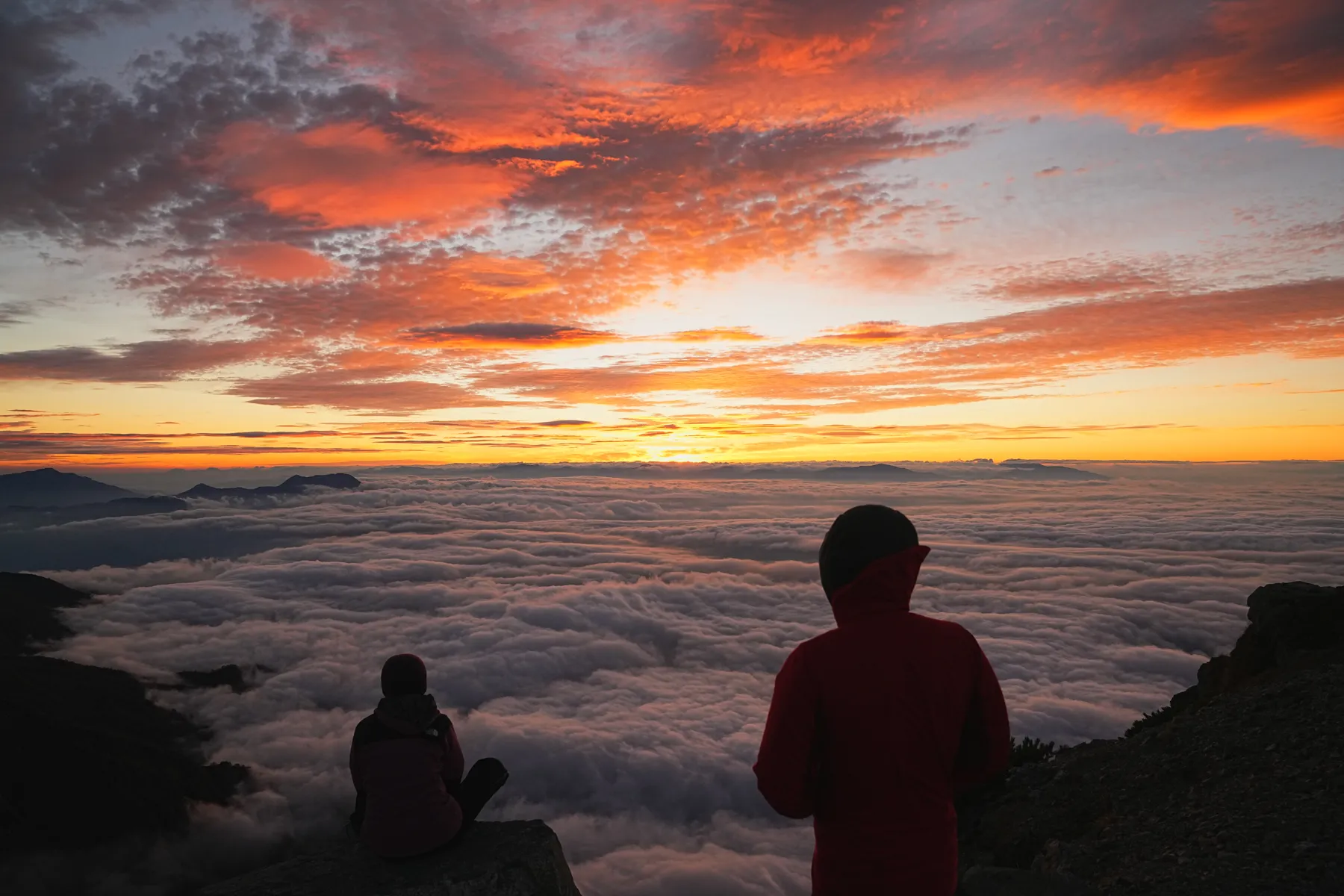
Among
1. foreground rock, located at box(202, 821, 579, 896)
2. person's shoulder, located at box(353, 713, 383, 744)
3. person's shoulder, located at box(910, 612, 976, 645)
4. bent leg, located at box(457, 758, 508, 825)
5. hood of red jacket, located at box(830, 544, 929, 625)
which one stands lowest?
foreground rock, located at box(202, 821, 579, 896)

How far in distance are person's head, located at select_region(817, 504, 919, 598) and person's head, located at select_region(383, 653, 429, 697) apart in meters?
4.17

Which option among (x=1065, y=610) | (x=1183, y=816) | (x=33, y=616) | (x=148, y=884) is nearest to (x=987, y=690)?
(x=1183, y=816)

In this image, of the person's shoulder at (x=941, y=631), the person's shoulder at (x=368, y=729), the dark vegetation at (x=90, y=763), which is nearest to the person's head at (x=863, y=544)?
the person's shoulder at (x=941, y=631)

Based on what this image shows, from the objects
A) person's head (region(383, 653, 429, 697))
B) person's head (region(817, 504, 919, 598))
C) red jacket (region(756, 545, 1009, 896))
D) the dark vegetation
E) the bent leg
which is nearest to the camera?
red jacket (region(756, 545, 1009, 896))

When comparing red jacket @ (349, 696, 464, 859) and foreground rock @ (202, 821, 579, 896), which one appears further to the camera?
foreground rock @ (202, 821, 579, 896)

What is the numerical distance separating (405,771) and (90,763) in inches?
3105

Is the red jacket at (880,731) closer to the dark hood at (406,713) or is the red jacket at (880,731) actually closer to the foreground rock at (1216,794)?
the dark hood at (406,713)

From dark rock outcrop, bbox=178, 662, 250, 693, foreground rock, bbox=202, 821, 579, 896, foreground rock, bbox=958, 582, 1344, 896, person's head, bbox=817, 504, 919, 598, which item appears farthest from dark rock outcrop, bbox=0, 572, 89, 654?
person's head, bbox=817, 504, 919, 598

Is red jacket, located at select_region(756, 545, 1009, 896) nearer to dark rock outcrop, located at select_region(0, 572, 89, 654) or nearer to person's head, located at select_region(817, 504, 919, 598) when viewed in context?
person's head, located at select_region(817, 504, 919, 598)

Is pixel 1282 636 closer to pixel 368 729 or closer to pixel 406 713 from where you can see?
pixel 406 713

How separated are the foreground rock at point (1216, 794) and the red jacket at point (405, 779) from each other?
543 cm

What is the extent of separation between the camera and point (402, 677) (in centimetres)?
569

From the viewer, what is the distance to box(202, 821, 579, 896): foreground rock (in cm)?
624

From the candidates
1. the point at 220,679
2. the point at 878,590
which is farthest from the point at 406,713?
the point at 220,679
